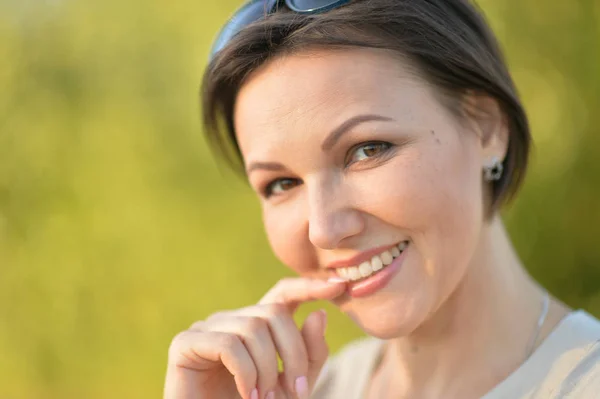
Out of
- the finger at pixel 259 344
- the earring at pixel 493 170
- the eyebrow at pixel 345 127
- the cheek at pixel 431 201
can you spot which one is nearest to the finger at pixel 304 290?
the finger at pixel 259 344

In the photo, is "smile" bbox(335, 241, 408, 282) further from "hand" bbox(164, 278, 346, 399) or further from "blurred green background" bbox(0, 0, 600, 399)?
"blurred green background" bbox(0, 0, 600, 399)

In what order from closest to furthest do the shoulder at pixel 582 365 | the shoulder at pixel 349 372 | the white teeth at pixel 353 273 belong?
the shoulder at pixel 582 365 → the white teeth at pixel 353 273 → the shoulder at pixel 349 372

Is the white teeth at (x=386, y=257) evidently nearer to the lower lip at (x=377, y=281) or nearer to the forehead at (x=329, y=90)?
the lower lip at (x=377, y=281)

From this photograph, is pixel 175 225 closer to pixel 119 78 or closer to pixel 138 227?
pixel 138 227

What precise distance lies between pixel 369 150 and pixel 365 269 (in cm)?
26

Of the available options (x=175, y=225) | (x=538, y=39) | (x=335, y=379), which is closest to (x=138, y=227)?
(x=175, y=225)

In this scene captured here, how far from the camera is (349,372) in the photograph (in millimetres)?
1692

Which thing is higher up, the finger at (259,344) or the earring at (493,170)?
the earring at (493,170)

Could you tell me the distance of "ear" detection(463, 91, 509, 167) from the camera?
1.30 m

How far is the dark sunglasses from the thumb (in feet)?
2.18

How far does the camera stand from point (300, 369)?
128 cm

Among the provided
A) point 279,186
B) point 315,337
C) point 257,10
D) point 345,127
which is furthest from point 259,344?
point 257,10

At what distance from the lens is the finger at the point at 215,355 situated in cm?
120

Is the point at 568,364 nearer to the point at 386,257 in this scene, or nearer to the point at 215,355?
the point at 386,257
